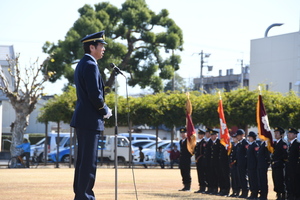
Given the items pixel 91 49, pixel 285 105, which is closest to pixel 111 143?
pixel 285 105

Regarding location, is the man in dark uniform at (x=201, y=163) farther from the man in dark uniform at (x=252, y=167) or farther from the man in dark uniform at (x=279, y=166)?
the man in dark uniform at (x=279, y=166)

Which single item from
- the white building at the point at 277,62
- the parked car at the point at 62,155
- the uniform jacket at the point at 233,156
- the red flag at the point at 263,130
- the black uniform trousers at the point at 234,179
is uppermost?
the white building at the point at 277,62

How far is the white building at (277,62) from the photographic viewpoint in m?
44.5

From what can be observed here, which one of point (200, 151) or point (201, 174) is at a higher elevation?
point (200, 151)

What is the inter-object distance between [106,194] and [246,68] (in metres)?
65.2

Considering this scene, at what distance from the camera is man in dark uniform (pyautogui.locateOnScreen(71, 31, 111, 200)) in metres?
7.32

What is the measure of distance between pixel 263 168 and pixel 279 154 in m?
0.82

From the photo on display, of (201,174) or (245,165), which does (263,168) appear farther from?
(201,174)

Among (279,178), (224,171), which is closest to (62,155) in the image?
(224,171)

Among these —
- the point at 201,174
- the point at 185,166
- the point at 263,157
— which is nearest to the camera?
the point at 263,157

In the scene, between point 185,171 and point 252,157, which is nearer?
point 252,157

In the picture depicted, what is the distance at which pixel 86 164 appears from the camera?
737cm

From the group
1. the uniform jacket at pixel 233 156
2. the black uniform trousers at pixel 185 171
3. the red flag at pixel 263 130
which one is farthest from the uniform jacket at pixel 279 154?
the black uniform trousers at pixel 185 171

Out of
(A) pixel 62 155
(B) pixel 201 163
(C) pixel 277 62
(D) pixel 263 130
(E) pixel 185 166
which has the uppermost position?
(C) pixel 277 62
